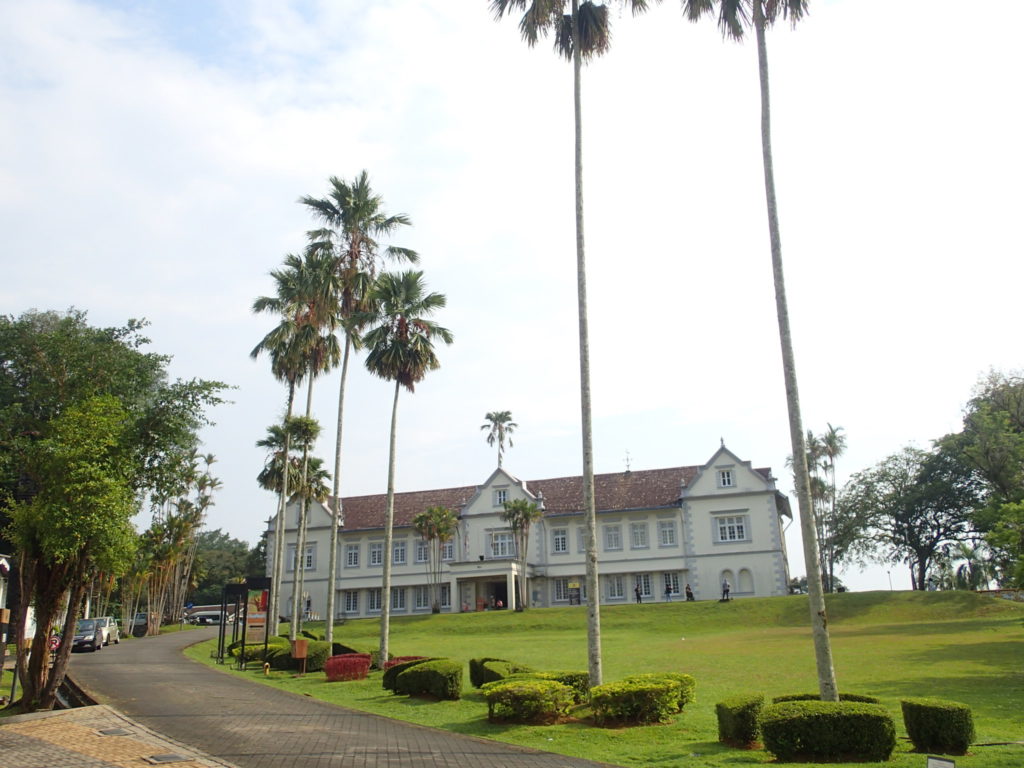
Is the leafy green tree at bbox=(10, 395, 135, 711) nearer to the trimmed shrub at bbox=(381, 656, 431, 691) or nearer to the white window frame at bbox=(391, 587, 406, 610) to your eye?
the trimmed shrub at bbox=(381, 656, 431, 691)

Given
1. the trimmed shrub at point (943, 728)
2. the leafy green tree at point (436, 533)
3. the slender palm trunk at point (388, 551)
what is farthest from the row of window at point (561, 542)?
the trimmed shrub at point (943, 728)

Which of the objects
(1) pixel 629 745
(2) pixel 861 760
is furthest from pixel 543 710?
(2) pixel 861 760

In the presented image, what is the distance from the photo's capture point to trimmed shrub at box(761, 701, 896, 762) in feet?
34.1

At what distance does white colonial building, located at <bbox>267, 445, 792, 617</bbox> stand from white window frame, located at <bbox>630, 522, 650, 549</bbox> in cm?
7

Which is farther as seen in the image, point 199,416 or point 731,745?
point 199,416

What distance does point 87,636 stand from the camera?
33438 millimetres

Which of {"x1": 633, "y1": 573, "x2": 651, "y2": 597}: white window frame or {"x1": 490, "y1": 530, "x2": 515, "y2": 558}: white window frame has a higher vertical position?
{"x1": 490, "y1": 530, "x2": 515, "y2": 558}: white window frame

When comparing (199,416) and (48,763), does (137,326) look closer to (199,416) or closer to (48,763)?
(199,416)

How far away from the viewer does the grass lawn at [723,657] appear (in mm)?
12281

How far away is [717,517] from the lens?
53625mm

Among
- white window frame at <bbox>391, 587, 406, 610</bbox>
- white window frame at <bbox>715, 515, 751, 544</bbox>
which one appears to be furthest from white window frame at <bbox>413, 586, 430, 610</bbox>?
white window frame at <bbox>715, 515, 751, 544</bbox>

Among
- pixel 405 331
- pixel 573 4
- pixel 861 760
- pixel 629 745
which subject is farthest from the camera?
pixel 405 331

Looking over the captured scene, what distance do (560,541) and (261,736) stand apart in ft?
149

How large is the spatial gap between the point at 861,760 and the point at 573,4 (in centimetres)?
1610
